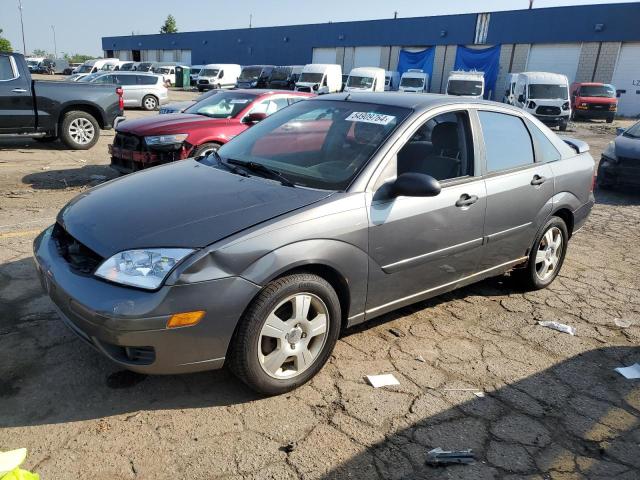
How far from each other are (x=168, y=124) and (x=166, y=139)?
0.36 metres

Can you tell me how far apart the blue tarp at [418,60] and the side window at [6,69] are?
110 ft

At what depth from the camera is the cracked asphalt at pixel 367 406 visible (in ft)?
8.09

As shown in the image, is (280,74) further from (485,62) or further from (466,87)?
(485,62)

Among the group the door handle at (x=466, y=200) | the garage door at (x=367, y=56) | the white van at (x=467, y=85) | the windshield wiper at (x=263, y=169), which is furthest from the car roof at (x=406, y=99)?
the garage door at (x=367, y=56)

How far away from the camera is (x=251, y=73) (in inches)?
1417

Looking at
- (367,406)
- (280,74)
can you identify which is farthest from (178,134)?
(280,74)

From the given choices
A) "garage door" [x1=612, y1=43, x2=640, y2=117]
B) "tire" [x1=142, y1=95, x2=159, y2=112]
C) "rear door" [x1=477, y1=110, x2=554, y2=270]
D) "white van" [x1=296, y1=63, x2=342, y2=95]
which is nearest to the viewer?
"rear door" [x1=477, y1=110, x2=554, y2=270]

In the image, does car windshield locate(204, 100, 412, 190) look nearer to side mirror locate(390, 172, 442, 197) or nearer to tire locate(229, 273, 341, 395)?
side mirror locate(390, 172, 442, 197)

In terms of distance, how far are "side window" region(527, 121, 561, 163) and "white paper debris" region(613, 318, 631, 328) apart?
4.68ft

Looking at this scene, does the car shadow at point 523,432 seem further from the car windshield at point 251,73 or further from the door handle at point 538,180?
the car windshield at point 251,73

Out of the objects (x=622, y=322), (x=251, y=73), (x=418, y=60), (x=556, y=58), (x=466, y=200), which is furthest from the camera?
(x=418, y=60)

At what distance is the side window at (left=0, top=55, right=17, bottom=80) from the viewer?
9531mm

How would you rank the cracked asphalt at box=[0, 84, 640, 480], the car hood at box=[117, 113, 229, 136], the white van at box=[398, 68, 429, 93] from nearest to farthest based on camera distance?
the cracked asphalt at box=[0, 84, 640, 480], the car hood at box=[117, 113, 229, 136], the white van at box=[398, 68, 429, 93]

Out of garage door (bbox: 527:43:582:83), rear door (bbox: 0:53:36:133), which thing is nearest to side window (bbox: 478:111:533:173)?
rear door (bbox: 0:53:36:133)
